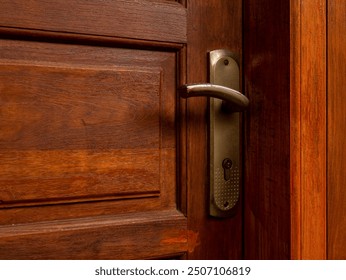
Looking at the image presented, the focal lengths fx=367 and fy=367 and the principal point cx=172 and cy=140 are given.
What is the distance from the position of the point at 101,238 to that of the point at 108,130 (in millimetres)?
144

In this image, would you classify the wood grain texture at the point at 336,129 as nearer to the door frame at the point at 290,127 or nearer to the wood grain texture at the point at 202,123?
the door frame at the point at 290,127

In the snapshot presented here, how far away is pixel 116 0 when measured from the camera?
0.50 m

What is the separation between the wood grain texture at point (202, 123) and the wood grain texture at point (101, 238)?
3 centimetres

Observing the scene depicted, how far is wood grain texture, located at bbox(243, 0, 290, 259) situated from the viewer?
50 centimetres

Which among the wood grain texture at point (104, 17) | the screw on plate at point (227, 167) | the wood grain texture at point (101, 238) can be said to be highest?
the wood grain texture at point (104, 17)

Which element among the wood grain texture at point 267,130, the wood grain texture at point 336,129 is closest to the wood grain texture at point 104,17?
the wood grain texture at point 267,130

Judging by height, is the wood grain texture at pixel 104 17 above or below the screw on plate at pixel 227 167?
above

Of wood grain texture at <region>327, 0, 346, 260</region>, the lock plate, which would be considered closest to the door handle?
the lock plate

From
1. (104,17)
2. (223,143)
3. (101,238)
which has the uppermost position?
(104,17)

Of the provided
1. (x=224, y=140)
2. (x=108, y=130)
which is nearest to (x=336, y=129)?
(x=224, y=140)

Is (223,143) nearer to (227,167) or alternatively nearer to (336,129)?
(227,167)

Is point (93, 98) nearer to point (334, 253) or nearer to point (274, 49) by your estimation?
point (274, 49)

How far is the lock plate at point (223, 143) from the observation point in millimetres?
544

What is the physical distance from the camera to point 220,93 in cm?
50
